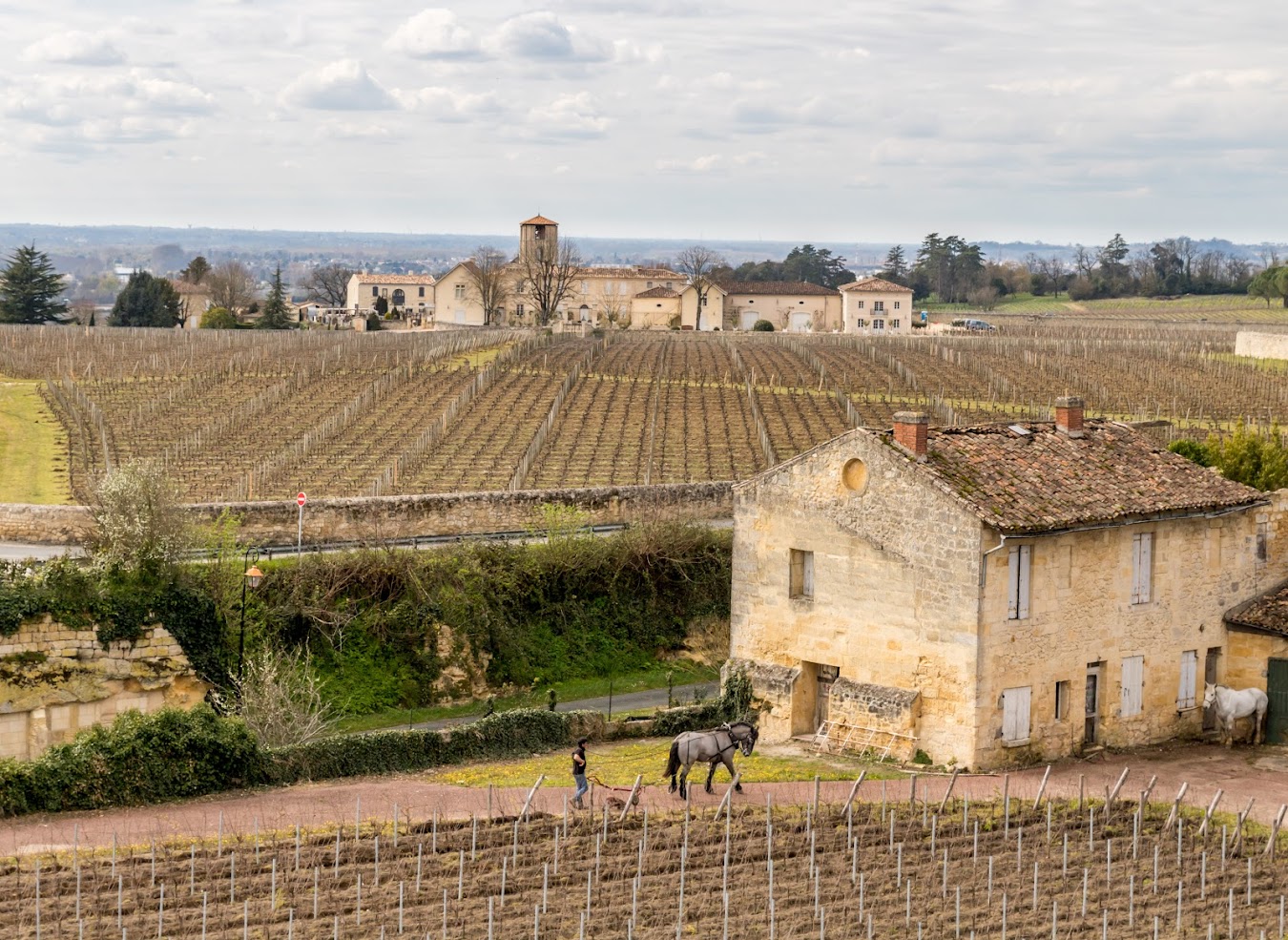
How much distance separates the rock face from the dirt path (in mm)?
5414

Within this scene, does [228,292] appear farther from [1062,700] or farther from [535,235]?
[1062,700]

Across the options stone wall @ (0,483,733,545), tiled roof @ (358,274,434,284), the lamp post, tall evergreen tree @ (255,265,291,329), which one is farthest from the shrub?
tiled roof @ (358,274,434,284)

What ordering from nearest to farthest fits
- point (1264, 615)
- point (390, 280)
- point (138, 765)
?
point (138, 765) < point (1264, 615) < point (390, 280)

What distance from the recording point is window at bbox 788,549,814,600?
2662cm

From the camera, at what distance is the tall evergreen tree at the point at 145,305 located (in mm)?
112562

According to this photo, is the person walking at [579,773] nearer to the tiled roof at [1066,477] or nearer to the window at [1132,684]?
the tiled roof at [1066,477]

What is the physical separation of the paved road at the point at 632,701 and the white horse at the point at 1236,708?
862cm

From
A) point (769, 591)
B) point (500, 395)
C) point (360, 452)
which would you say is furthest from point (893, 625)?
point (500, 395)

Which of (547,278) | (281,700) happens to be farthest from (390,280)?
(281,700)

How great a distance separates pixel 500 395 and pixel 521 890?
41372 mm

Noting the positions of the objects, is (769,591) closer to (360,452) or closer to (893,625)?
(893,625)

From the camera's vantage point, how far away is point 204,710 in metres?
24.0

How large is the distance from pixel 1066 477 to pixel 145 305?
95.8 m

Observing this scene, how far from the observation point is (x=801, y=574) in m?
26.8
